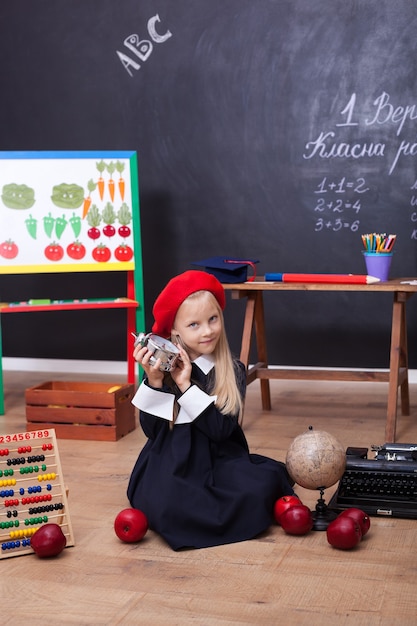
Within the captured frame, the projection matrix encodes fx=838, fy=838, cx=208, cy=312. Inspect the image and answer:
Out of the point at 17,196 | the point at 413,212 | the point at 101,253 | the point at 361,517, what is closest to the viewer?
the point at 361,517

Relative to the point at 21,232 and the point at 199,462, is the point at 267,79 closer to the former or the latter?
the point at 21,232

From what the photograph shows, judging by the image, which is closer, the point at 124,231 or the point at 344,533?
the point at 344,533

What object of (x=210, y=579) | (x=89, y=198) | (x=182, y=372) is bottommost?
(x=210, y=579)

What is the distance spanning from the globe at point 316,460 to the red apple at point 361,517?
140mm

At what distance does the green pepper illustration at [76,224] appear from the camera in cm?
455

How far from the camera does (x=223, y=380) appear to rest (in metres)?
2.64

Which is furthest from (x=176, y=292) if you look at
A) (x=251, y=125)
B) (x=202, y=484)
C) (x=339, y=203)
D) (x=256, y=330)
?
(x=251, y=125)

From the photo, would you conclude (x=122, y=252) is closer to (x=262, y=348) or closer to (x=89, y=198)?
(x=89, y=198)

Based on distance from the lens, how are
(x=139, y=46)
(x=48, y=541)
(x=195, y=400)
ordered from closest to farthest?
(x=48, y=541), (x=195, y=400), (x=139, y=46)

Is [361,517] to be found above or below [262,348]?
below

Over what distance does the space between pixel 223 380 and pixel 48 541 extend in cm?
72

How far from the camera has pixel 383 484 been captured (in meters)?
2.76

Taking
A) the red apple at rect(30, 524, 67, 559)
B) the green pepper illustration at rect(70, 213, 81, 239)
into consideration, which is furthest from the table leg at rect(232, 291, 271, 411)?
the red apple at rect(30, 524, 67, 559)

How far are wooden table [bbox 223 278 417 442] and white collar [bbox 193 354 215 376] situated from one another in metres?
1.02
